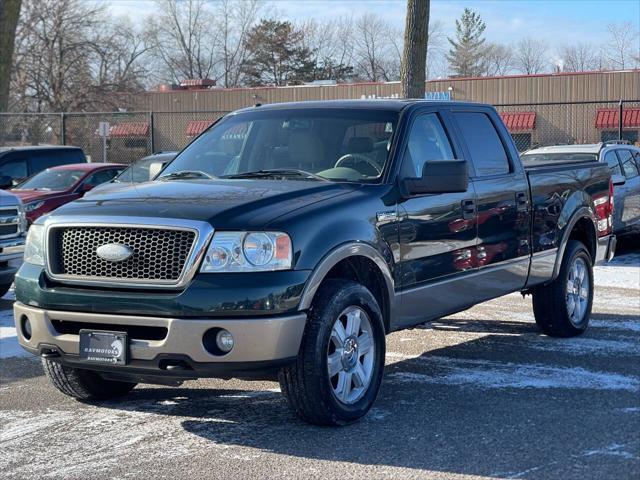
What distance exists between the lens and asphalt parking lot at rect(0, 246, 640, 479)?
496 centimetres

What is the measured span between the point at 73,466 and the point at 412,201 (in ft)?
8.87

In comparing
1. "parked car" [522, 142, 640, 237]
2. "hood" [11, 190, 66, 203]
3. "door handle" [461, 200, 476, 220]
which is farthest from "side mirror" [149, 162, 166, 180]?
"hood" [11, 190, 66, 203]

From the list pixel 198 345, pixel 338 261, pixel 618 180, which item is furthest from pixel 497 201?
pixel 618 180

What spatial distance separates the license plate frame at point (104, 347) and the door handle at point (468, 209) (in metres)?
2.72

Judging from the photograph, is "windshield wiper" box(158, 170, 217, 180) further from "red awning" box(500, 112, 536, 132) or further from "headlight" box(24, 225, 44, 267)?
"red awning" box(500, 112, 536, 132)

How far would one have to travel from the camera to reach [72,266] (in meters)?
5.60

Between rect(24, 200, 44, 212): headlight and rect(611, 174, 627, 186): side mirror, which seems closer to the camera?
rect(611, 174, 627, 186): side mirror

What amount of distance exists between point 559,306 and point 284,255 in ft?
12.5

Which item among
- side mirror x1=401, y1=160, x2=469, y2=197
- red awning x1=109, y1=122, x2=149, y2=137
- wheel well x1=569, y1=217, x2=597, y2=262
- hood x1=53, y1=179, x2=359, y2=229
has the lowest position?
wheel well x1=569, y1=217, x2=597, y2=262

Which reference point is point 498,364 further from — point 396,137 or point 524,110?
point 524,110

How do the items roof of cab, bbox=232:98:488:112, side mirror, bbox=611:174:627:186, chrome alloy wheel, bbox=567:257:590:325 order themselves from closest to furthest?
roof of cab, bbox=232:98:488:112 < chrome alloy wheel, bbox=567:257:590:325 < side mirror, bbox=611:174:627:186

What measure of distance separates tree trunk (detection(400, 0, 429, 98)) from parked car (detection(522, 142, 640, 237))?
6.69ft

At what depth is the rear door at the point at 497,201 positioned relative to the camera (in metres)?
7.20

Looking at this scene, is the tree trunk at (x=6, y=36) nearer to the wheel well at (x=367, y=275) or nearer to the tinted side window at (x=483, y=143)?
the tinted side window at (x=483, y=143)
